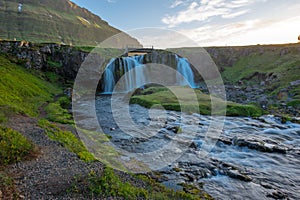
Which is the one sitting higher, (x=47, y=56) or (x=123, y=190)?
(x=47, y=56)

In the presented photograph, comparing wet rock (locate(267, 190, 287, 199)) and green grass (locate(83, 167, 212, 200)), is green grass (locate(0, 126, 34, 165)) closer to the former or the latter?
green grass (locate(83, 167, 212, 200))

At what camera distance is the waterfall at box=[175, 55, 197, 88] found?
6297 cm

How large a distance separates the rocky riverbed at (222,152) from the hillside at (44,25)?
122 meters

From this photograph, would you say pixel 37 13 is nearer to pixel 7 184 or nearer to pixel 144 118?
pixel 144 118

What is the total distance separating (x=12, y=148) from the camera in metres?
9.66

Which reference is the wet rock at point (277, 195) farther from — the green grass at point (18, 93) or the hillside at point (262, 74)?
the hillside at point (262, 74)

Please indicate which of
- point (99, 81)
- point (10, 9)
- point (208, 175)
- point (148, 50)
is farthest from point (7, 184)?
point (10, 9)

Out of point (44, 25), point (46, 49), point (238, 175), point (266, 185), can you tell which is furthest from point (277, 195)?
point (44, 25)

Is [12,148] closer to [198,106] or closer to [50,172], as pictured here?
[50,172]

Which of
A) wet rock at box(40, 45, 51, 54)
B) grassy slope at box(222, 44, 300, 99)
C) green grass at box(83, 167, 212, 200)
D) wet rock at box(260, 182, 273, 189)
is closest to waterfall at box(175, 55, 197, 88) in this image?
grassy slope at box(222, 44, 300, 99)

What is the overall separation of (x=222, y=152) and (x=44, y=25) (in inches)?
6400

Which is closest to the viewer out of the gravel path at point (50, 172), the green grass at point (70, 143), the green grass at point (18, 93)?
the gravel path at point (50, 172)

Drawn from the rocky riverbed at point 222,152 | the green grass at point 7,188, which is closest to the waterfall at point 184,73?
the rocky riverbed at point 222,152

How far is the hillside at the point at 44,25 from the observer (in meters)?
125
